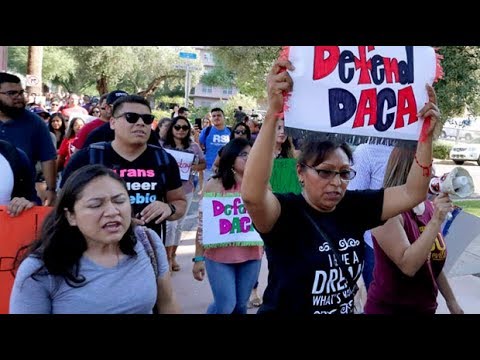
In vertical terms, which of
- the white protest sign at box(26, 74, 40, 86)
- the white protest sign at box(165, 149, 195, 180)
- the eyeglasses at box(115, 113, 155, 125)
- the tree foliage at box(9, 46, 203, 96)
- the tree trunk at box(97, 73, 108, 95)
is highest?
the tree foliage at box(9, 46, 203, 96)

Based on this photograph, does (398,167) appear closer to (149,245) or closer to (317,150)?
(317,150)

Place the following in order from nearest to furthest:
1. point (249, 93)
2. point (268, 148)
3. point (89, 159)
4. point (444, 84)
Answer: point (268, 148) → point (89, 159) → point (444, 84) → point (249, 93)

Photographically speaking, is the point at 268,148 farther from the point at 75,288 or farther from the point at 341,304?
the point at 75,288

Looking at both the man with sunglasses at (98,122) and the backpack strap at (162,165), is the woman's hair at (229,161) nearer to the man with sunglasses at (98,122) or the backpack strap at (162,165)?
the backpack strap at (162,165)

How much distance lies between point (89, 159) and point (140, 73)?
4232 centimetres

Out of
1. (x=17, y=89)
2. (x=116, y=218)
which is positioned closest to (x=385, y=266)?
(x=116, y=218)

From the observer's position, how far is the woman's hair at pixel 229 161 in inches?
162

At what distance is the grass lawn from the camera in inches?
393

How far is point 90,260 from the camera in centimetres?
226

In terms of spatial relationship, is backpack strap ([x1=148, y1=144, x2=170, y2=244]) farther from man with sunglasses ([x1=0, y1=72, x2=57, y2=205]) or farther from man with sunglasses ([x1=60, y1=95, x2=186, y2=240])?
man with sunglasses ([x1=0, y1=72, x2=57, y2=205])

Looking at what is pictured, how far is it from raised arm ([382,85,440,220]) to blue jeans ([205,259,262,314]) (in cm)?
176

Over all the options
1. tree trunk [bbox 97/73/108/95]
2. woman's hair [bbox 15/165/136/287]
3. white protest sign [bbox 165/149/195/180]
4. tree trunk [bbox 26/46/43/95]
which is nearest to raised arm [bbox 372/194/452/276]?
woman's hair [bbox 15/165/136/287]

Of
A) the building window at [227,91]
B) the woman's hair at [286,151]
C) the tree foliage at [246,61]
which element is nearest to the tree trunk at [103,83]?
the tree foliage at [246,61]

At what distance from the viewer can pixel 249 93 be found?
37.0 m
